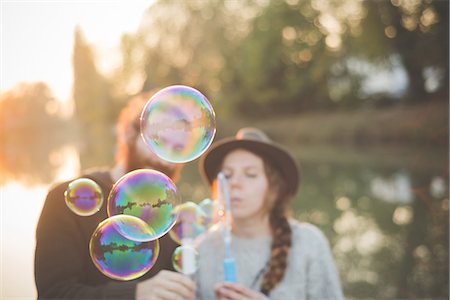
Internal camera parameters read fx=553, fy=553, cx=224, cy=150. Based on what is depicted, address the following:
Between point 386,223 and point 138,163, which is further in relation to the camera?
point 386,223

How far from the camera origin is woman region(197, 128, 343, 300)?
101 inches

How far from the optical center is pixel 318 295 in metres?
2.59

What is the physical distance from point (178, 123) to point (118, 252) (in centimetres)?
69

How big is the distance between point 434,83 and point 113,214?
648 inches

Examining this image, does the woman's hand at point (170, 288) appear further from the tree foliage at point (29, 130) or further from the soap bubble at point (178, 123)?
the tree foliage at point (29, 130)

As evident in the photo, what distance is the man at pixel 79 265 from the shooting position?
2012 millimetres

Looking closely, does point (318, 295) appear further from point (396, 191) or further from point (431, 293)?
point (396, 191)

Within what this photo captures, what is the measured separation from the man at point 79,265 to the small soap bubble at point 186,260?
15cm

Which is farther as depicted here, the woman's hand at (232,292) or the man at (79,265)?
the woman's hand at (232,292)

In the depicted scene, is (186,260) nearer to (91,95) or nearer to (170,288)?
(170,288)

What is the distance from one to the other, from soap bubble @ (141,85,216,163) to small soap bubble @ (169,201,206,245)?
0.27 metres

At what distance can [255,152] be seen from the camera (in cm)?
269

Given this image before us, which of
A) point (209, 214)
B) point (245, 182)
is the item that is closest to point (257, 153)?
point (245, 182)

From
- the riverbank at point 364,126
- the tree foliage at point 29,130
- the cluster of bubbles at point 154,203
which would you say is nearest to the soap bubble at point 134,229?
the cluster of bubbles at point 154,203
